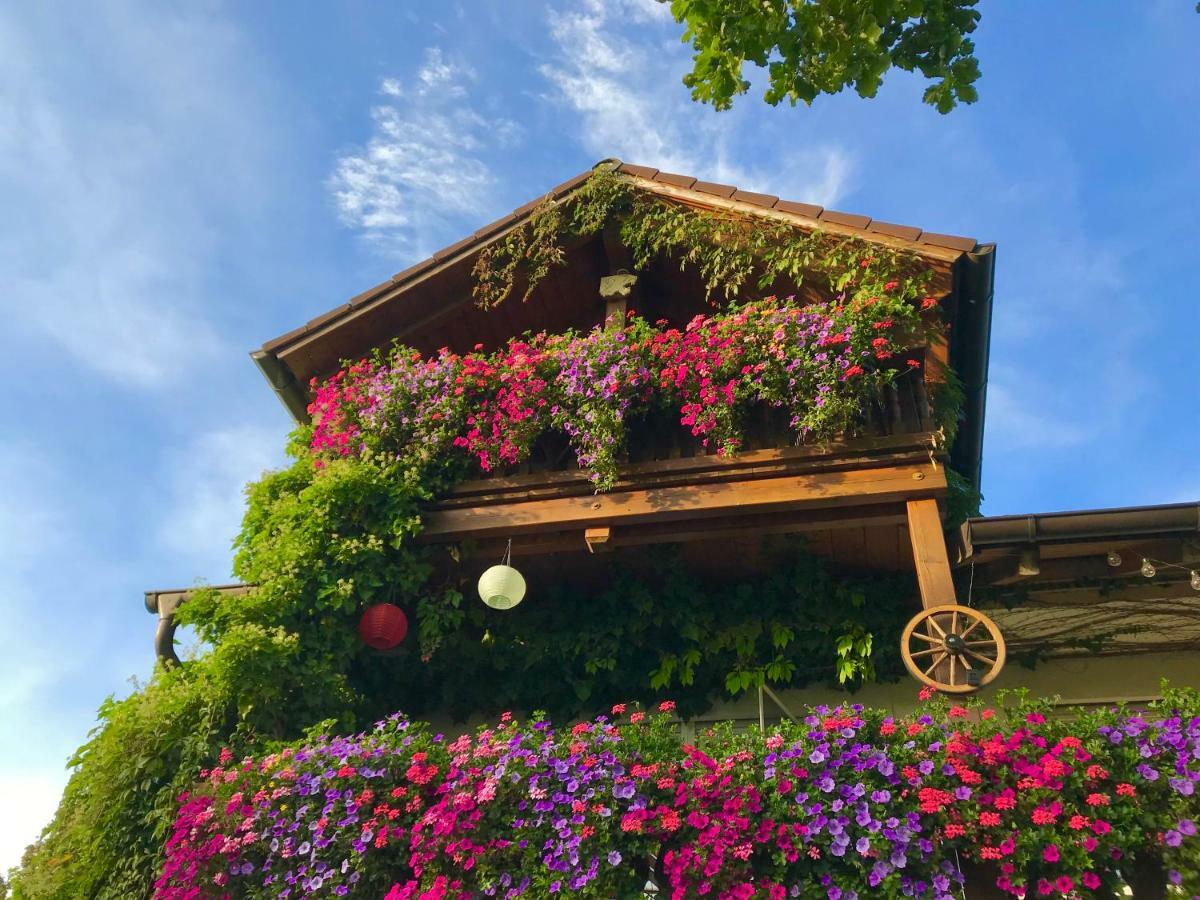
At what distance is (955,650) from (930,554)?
2.17 ft

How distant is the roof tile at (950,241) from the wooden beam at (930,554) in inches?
68.8

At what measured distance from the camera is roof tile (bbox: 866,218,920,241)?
6.72 meters

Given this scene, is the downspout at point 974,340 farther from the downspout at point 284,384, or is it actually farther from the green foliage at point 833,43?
the downspout at point 284,384

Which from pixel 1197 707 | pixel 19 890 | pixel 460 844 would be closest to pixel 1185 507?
pixel 1197 707

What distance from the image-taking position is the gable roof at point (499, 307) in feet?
22.6

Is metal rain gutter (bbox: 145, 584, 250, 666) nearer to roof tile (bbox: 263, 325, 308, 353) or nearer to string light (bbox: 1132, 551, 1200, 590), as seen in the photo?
roof tile (bbox: 263, 325, 308, 353)

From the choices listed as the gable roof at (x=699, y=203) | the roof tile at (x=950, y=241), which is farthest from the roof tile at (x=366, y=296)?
the roof tile at (x=950, y=241)

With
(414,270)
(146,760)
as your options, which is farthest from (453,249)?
(146,760)

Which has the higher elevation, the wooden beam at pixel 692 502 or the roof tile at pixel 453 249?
the roof tile at pixel 453 249

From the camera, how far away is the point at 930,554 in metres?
5.84

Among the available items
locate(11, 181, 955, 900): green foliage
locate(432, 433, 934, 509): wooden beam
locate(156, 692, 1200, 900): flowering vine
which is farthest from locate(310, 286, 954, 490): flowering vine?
locate(156, 692, 1200, 900): flowering vine

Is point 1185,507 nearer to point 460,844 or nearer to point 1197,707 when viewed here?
point 1197,707

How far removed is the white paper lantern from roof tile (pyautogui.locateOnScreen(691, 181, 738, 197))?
11.3 feet

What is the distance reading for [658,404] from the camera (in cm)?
681
